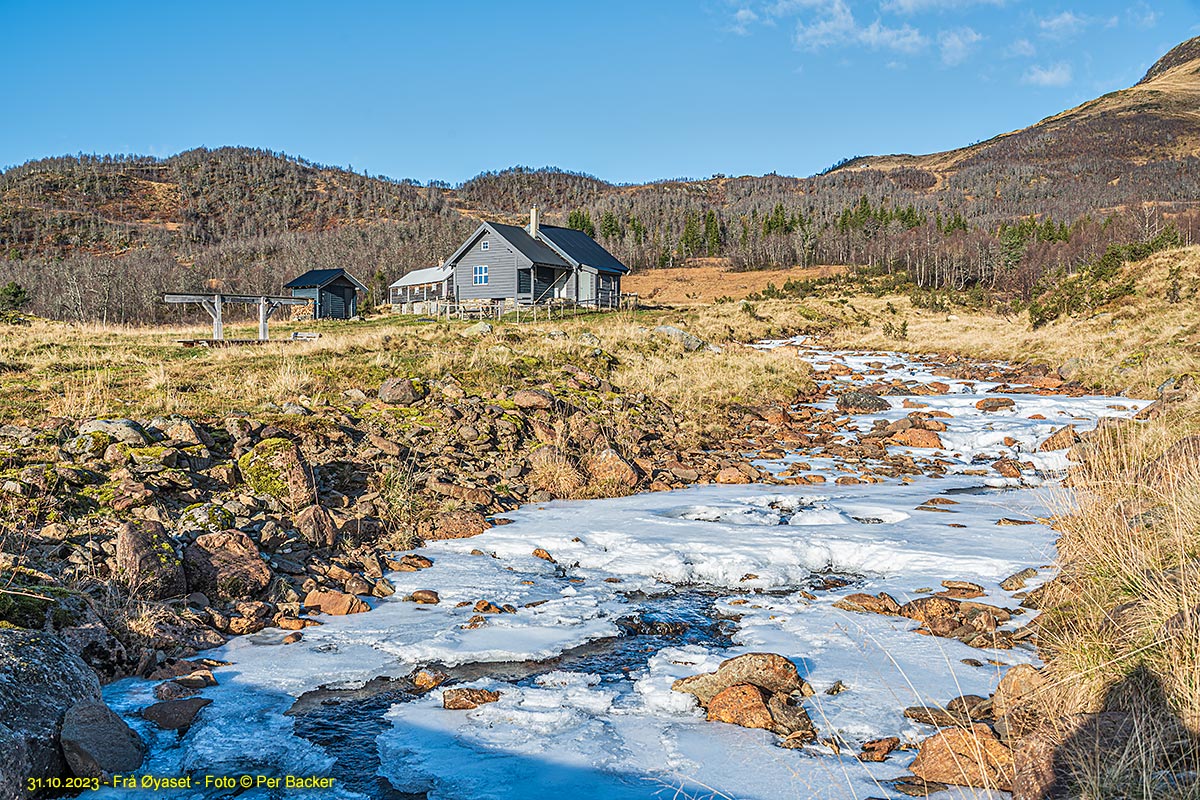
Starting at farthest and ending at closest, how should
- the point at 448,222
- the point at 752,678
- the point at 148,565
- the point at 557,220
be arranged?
the point at 557,220 < the point at 448,222 < the point at 148,565 < the point at 752,678

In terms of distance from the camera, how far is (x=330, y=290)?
178ft

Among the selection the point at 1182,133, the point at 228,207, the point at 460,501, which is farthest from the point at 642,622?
the point at 1182,133

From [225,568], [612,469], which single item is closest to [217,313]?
[612,469]

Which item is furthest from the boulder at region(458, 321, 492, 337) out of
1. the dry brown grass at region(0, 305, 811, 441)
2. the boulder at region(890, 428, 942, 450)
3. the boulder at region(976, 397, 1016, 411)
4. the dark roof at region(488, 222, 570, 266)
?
the dark roof at region(488, 222, 570, 266)

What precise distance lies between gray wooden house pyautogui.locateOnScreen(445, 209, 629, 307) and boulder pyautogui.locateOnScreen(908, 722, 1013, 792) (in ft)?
129

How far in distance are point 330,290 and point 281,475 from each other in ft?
163

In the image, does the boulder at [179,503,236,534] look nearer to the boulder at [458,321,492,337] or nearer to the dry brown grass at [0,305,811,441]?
the dry brown grass at [0,305,811,441]

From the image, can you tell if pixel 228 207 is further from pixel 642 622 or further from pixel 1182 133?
pixel 1182 133

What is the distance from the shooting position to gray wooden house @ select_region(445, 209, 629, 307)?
4312 cm

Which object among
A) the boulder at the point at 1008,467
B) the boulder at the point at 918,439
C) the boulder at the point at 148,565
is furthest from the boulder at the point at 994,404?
the boulder at the point at 148,565

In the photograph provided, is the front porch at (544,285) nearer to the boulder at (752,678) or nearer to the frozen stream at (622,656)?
the frozen stream at (622,656)

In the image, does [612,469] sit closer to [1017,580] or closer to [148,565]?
[1017,580]

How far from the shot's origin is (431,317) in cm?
4081

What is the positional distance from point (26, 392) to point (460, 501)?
22.9ft
